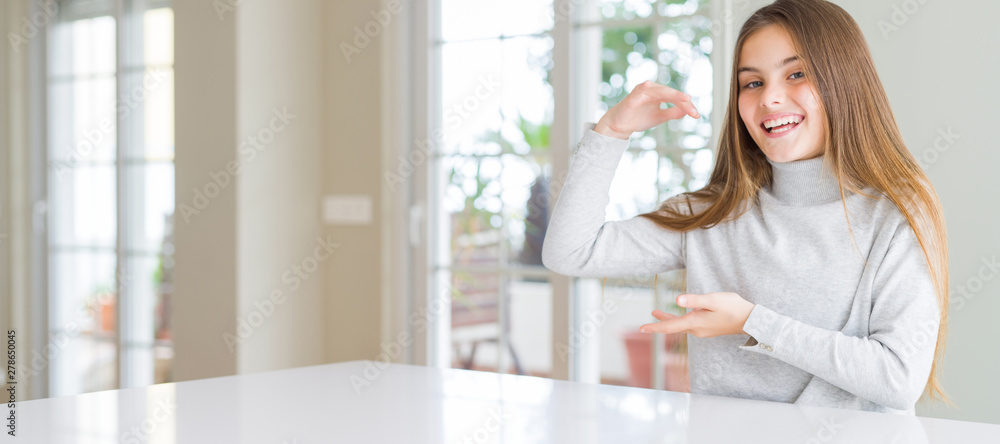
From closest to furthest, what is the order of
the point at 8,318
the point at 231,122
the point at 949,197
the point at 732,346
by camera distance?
the point at 732,346, the point at 949,197, the point at 231,122, the point at 8,318

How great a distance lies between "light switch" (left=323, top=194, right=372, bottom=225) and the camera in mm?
2951

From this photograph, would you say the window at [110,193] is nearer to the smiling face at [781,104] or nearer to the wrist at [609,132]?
the wrist at [609,132]

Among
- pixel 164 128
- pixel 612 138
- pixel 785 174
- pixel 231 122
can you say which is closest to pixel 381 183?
pixel 231 122

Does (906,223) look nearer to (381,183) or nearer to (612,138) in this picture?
(612,138)

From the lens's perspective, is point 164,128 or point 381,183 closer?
point 381,183

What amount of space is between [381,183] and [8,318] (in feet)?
6.93

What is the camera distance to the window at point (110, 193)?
10.8 ft

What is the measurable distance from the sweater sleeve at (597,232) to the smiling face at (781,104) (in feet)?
0.73

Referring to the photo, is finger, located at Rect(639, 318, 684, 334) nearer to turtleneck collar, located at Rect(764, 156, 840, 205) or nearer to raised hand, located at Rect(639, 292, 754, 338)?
raised hand, located at Rect(639, 292, 754, 338)

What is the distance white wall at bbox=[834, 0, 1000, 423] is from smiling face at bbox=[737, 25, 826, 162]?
98 centimetres

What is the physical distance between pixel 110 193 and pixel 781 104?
3.24 m

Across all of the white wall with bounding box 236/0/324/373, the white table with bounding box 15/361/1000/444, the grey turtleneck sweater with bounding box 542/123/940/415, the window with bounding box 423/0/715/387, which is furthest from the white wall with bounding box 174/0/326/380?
the white table with bounding box 15/361/1000/444

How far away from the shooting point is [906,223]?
110cm

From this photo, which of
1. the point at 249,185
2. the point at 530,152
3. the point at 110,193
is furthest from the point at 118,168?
the point at 530,152
